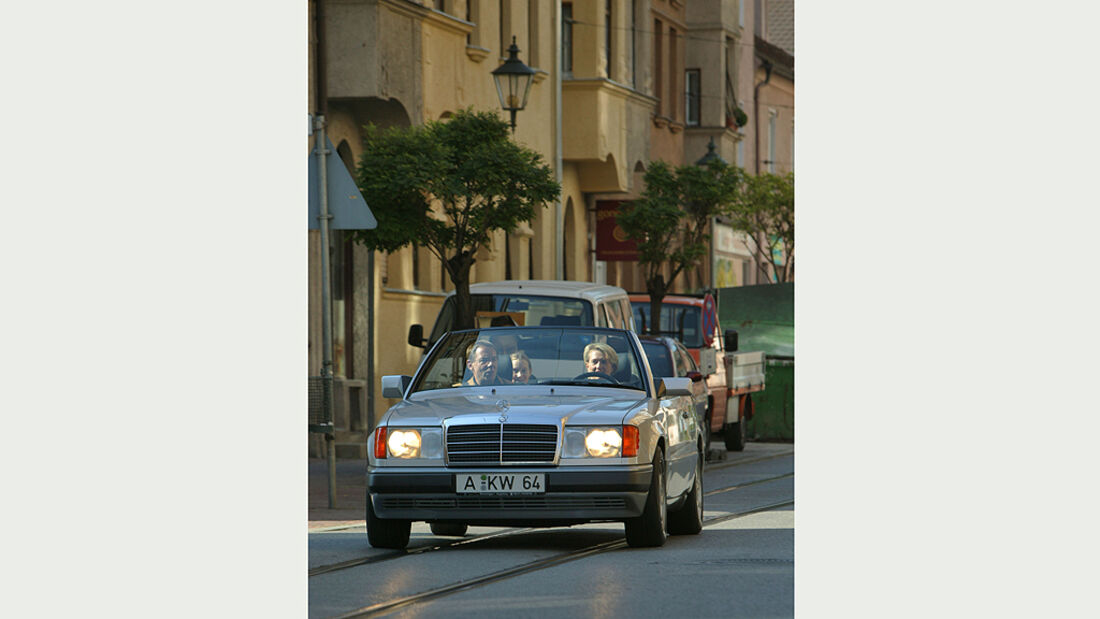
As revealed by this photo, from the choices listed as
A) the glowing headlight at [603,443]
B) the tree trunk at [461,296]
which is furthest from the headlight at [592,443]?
the tree trunk at [461,296]

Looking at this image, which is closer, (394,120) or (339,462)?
(339,462)

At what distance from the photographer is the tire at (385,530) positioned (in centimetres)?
1420

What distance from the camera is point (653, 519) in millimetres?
14156

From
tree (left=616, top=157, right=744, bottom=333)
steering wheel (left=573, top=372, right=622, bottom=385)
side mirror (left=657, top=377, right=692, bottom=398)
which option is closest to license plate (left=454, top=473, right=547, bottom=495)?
steering wheel (left=573, top=372, right=622, bottom=385)

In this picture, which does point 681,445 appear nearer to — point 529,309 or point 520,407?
point 520,407

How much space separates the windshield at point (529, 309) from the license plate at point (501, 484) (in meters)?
9.75

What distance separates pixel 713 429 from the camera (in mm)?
29078

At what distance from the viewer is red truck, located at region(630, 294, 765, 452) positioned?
2947 cm

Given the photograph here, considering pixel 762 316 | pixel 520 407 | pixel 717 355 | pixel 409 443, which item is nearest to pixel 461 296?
pixel 717 355

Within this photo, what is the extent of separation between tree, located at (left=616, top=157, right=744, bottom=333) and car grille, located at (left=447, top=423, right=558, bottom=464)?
25.7 metres

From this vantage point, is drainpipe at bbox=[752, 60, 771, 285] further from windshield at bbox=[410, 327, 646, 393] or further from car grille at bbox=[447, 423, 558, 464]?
car grille at bbox=[447, 423, 558, 464]
